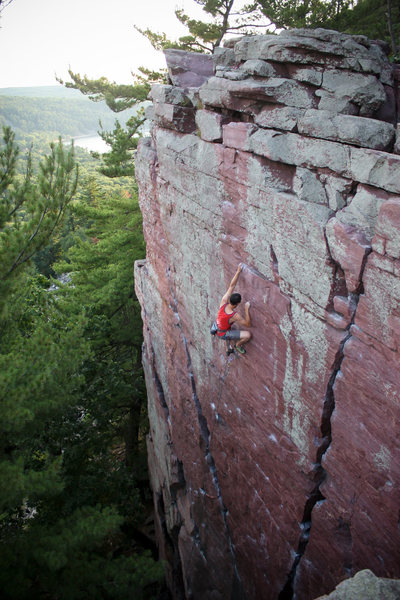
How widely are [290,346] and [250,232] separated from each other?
148cm

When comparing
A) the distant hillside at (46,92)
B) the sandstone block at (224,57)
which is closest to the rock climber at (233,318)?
the sandstone block at (224,57)

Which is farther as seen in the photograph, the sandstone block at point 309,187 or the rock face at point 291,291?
the sandstone block at point 309,187

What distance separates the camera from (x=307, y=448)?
5090 millimetres

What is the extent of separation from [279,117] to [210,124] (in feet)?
4.36

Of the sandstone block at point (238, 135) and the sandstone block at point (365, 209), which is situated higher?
the sandstone block at point (238, 135)

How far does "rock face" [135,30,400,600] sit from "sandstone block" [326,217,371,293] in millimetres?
19

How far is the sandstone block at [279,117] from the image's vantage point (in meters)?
4.52

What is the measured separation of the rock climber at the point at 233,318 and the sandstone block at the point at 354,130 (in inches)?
77.8

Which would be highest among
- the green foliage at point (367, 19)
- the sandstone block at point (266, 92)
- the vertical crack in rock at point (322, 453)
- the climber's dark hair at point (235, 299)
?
the green foliage at point (367, 19)

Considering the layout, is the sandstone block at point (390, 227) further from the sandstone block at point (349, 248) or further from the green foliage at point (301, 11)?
the green foliage at point (301, 11)

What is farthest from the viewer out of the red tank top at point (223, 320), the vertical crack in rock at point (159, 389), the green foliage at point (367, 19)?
the green foliage at point (367, 19)

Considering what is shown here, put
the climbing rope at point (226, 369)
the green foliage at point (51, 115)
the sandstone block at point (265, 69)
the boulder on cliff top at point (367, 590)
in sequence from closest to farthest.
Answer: the boulder on cliff top at point (367, 590)
the sandstone block at point (265, 69)
the climbing rope at point (226, 369)
the green foliage at point (51, 115)

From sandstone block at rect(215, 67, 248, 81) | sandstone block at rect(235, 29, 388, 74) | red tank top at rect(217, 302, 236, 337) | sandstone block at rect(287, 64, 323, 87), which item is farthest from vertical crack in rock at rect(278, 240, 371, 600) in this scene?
sandstone block at rect(215, 67, 248, 81)

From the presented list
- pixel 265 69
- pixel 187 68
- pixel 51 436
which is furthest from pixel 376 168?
pixel 51 436
